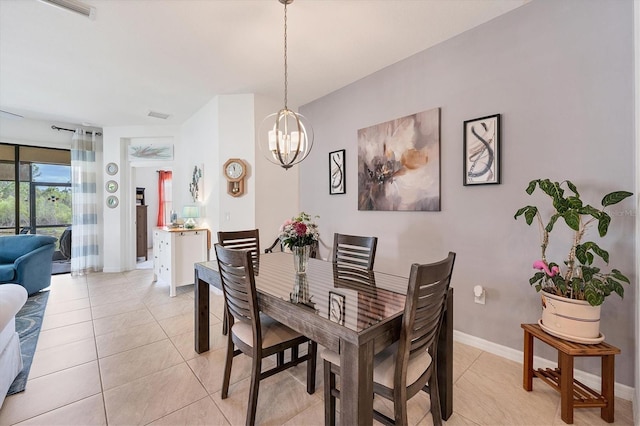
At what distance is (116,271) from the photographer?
5418mm

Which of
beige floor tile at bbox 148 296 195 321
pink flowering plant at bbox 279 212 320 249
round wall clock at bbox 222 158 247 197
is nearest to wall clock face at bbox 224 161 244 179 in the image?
round wall clock at bbox 222 158 247 197

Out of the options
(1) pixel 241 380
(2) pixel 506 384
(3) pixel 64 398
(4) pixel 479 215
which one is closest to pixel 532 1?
(4) pixel 479 215

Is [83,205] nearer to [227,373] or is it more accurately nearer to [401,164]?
[227,373]

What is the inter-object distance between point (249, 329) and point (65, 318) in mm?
2864

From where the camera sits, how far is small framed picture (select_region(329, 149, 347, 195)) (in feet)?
12.1

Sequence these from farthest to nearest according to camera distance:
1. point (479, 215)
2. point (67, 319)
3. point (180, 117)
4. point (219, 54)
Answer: point (180, 117)
point (67, 319)
point (219, 54)
point (479, 215)

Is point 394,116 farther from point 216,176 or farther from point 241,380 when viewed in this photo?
point 241,380

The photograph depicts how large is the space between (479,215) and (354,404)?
6.40 feet

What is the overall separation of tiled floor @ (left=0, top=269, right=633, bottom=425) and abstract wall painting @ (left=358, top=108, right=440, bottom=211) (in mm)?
1485

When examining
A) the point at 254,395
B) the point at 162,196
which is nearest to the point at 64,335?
the point at 254,395

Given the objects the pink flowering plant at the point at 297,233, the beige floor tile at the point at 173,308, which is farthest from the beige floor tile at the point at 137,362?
the pink flowering plant at the point at 297,233

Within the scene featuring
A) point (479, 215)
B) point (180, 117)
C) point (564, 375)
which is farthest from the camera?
point (180, 117)

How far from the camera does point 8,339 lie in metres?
1.92

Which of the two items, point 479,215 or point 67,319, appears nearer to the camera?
point 479,215
